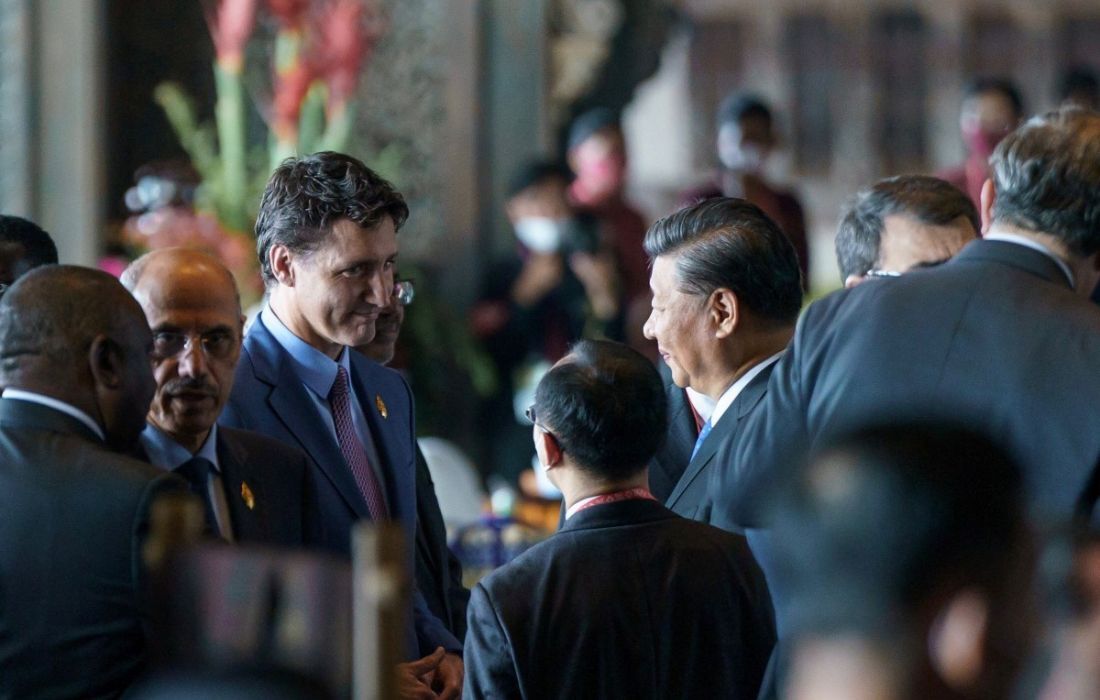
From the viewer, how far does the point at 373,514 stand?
345 centimetres

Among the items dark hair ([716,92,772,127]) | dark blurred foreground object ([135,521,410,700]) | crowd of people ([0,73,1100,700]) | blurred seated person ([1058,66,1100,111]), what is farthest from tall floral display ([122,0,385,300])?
dark blurred foreground object ([135,521,410,700])

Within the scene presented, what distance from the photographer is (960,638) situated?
4.82 ft

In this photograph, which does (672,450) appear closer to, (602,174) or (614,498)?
(614,498)

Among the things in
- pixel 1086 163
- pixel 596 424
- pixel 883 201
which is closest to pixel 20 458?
pixel 596 424

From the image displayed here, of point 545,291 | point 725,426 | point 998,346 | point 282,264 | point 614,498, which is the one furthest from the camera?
point 545,291

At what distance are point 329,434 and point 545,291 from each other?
3.74m

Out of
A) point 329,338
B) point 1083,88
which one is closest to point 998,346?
point 329,338

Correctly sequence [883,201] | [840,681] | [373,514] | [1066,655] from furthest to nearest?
[883,201], [373,514], [1066,655], [840,681]

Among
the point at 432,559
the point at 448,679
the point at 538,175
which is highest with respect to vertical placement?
the point at 538,175

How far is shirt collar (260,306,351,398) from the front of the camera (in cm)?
347

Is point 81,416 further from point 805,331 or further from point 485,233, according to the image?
point 485,233

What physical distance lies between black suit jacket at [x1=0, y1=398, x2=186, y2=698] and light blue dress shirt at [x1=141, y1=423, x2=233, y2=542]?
56 centimetres

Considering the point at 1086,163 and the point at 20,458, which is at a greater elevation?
the point at 1086,163

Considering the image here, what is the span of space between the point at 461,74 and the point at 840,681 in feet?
20.8
